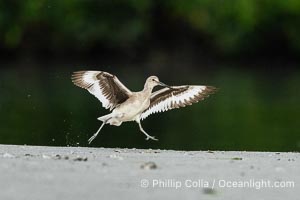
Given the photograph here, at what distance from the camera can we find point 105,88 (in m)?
14.4

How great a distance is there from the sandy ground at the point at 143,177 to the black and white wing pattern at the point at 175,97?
239cm

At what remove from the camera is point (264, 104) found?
3120 centimetres

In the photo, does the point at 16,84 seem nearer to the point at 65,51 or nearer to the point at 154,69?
the point at 154,69

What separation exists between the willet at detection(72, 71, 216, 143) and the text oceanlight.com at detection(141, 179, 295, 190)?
4.10 m

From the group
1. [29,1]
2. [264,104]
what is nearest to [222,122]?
[264,104]

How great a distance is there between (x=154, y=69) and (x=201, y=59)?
6697mm

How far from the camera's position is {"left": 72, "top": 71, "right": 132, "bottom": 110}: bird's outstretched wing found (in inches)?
563

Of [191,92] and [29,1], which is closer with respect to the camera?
[191,92]

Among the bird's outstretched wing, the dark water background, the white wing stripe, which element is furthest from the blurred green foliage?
the bird's outstretched wing

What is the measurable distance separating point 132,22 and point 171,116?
2794cm

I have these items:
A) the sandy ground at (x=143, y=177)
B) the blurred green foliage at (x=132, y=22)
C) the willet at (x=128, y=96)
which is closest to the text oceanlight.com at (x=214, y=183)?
the sandy ground at (x=143, y=177)

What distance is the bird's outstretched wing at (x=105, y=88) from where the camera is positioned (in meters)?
14.3

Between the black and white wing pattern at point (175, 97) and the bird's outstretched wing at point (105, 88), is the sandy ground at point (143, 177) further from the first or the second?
the black and white wing pattern at point (175, 97)

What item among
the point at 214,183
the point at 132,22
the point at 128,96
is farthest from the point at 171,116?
the point at 132,22
